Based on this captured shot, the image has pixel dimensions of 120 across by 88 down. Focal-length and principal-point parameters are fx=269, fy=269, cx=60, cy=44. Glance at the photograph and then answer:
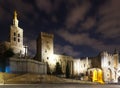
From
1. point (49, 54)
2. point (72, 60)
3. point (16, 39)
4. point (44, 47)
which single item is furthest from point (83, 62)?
point (16, 39)

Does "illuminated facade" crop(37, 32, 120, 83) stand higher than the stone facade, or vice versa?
the stone facade

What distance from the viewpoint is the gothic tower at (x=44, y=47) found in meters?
89.1

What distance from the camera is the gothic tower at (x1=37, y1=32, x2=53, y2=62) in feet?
292

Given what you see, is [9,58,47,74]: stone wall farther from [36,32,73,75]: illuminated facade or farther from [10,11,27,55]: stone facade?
[36,32,73,75]: illuminated facade

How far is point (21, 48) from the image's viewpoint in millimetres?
88500

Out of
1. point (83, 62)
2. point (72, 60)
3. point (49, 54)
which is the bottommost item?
point (83, 62)

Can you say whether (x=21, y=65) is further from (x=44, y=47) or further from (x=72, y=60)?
(x=72, y=60)

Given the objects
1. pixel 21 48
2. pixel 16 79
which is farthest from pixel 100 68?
pixel 16 79

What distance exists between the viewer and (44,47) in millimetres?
90438

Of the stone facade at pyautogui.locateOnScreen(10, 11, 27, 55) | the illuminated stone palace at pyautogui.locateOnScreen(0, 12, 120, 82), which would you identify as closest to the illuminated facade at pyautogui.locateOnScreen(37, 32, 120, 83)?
the illuminated stone palace at pyautogui.locateOnScreen(0, 12, 120, 82)

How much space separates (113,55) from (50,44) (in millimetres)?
21757

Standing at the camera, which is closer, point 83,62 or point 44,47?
point 44,47

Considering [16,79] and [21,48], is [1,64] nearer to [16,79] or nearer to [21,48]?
[16,79]

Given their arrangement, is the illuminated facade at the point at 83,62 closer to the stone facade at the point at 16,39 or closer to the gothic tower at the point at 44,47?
the gothic tower at the point at 44,47
